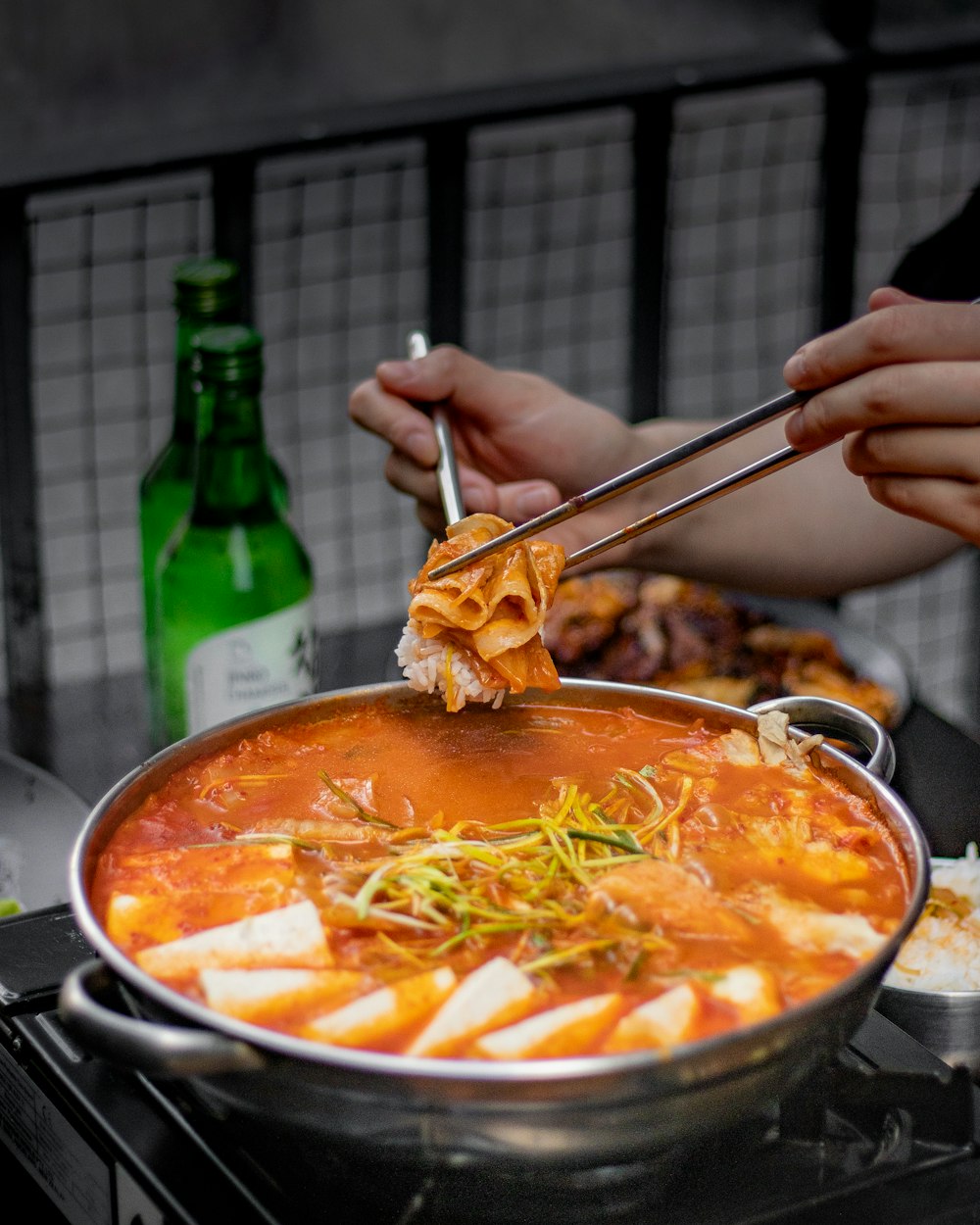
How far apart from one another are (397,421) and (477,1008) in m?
1.07

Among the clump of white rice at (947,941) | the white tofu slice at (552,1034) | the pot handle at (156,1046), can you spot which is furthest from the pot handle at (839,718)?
the pot handle at (156,1046)

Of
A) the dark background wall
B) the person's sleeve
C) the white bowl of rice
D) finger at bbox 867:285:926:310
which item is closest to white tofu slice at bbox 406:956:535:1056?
the white bowl of rice

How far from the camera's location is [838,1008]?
884 mm

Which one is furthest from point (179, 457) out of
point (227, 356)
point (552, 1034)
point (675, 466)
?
point (552, 1034)

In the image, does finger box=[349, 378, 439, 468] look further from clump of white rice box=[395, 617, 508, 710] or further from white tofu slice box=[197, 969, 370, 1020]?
white tofu slice box=[197, 969, 370, 1020]

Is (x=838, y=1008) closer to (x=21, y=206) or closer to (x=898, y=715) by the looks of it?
(x=898, y=715)

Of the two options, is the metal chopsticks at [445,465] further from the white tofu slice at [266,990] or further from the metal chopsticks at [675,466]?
the white tofu slice at [266,990]

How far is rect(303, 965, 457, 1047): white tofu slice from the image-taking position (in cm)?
91

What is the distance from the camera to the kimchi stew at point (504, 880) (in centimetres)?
94

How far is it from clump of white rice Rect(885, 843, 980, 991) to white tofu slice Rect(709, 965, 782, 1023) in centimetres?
33

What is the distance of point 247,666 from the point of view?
174 cm

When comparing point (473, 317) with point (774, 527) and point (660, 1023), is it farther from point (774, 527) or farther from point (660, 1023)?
point (660, 1023)

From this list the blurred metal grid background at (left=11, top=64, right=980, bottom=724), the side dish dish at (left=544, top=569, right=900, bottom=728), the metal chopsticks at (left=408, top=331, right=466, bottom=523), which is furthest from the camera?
the blurred metal grid background at (left=11, top=64, right=980, bottom=724)

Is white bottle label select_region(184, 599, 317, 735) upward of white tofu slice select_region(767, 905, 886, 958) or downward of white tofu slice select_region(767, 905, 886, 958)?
downward
